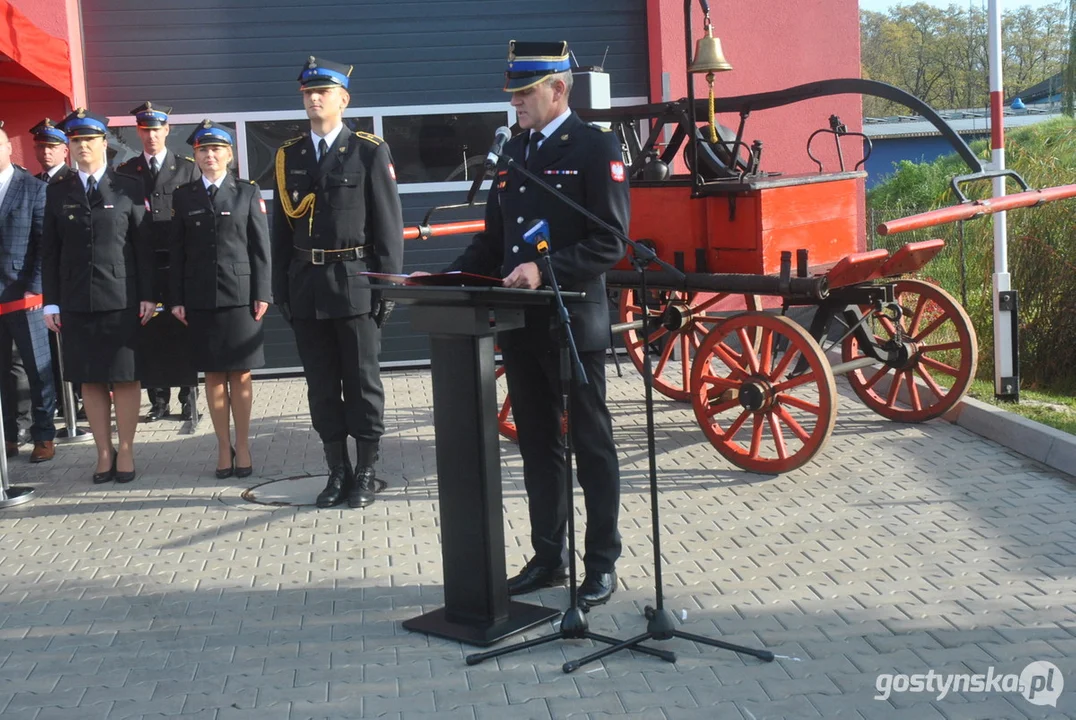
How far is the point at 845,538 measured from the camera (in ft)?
17.8

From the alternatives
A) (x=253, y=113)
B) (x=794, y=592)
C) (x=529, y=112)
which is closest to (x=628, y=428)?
(x=794, y=592)

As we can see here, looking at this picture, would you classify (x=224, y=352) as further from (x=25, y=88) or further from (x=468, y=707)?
(x=25, y=88)

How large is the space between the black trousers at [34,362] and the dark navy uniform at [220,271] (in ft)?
4.52

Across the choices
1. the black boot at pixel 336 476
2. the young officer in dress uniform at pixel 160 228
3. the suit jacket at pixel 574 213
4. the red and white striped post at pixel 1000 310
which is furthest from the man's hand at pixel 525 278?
the red and white striped post at pixel 1000 310

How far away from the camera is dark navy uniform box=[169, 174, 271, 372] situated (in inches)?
272

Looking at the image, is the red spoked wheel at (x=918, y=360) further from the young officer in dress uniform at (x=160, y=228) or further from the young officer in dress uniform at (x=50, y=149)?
the young officer in dress uniform at (x=50, y=149)

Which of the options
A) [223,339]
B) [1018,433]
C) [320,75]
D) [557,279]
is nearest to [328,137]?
[320,75]

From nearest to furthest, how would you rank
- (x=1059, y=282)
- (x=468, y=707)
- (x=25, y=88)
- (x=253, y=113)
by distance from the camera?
(x=468, y=707) → (x=1059, y=282) → (x=25, y=88) → (x=253, y=113)

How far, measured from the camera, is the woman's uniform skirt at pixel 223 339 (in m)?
6.91

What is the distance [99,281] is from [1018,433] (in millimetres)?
5063

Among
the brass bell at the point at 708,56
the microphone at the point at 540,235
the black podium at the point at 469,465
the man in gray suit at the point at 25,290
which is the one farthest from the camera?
the man in gray suit at the point at 25,290

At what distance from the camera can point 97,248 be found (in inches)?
275

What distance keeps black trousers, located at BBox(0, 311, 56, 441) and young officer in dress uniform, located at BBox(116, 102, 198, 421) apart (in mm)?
650

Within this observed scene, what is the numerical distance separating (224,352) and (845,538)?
3.46 metres
